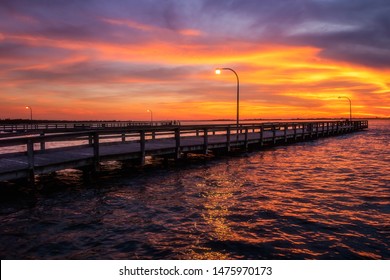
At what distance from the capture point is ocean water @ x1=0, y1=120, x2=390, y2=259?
22.2ft

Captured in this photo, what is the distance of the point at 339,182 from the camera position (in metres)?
14.0

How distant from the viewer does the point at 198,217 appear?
898 cm

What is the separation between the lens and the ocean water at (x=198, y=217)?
22.2ft

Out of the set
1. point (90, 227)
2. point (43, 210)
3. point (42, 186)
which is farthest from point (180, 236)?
point (42, 186)
